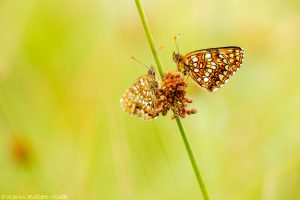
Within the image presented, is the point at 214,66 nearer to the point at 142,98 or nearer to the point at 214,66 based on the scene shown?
the point at 214,66

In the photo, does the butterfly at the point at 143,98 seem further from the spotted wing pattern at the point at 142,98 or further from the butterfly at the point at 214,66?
the butterfly at the point at 214,66

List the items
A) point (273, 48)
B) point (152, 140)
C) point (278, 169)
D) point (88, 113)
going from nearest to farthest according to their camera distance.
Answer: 1. point (278, 169)
2. point (88, 113)
3. point (152, 140)
4. point (273, 48)

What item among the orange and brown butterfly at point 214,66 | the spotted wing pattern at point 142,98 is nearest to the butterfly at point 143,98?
the spotted wing pattern at point 142,98

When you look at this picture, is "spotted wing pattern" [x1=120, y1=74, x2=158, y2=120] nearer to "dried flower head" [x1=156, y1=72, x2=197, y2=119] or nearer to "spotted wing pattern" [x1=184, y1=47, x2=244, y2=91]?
"dried flower head" [x1=156, y1=72, x2=197, y2=119]

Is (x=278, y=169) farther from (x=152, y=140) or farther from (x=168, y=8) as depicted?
(x=168, y=8)

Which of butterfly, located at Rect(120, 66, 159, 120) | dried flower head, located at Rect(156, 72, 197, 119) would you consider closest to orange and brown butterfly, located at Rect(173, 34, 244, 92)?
butterfly, located at Rect(120, 66, 159, 120)

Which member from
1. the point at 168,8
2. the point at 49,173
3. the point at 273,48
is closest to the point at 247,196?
the point at 49,173
